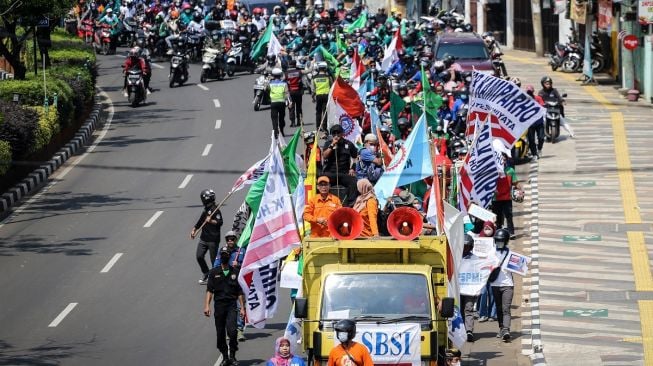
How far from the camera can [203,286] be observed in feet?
74.9

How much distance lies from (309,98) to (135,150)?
7756 mm

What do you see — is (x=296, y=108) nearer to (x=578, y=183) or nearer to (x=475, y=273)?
(x=578, y=183)

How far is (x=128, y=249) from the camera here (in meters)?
25.6

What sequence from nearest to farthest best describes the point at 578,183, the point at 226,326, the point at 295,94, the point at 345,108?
the point at 226,326 < the point at 345,108 < the point at 578,183 < the point at 295,94

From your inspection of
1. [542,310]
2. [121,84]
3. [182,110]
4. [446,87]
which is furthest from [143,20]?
[542,310]

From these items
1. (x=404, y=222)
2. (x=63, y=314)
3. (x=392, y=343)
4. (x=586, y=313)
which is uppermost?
(x=404, y=222)

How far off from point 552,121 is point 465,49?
300 inches

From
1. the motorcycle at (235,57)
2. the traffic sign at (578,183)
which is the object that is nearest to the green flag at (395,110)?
the traffic sign at (578,183)

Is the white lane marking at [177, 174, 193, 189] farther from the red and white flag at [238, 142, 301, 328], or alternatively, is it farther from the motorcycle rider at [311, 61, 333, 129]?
the red and white flag at [238, 142, 301, 328]

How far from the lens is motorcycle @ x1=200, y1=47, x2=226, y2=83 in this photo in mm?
48438

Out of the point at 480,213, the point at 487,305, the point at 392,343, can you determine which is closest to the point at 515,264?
the point at 487,305

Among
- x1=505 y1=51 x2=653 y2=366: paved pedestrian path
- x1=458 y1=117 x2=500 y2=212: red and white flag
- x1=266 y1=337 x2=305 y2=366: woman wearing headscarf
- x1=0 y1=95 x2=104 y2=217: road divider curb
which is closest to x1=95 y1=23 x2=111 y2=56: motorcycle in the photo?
x1=0 y1=95 x2=104 y2=217: road divider curb

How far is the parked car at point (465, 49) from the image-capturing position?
132ft

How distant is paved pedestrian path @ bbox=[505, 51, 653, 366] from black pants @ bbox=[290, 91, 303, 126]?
6.09 m
